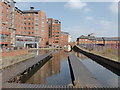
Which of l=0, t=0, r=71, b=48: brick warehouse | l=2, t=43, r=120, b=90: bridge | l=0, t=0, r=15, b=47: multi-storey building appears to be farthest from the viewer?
l=0, t=0, r=71, b=48: brick warehouse

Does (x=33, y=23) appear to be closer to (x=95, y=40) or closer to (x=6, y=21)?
(x=6, y=21)

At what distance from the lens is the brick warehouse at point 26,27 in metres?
51.4

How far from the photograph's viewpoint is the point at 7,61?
2277 cm

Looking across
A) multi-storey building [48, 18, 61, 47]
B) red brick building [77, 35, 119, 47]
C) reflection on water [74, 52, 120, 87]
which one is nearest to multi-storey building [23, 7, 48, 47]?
multi-storey building [48, 18, 61, 47]

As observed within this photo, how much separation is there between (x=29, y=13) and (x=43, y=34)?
655 inches

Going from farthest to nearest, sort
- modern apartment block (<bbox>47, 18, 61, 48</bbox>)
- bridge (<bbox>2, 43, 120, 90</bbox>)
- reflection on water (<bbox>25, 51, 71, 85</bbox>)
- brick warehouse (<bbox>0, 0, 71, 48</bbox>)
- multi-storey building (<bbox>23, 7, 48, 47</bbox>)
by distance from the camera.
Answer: modern apartment block (<bbox>47, 18, 61, 48</bbox>), multi-storey building (<bbox>23, 7, 48, 47</bbox>), brick warehouse (<bbox>0, 0, 71, 48</bbox>), reflection on water (<bbox>25, 51, 71, 85</bbox>), bridge (<bbox>2, 43, 120, 90</bbox>)

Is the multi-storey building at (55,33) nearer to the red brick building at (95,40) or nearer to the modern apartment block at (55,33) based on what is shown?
the modern apartment block at (55,33)

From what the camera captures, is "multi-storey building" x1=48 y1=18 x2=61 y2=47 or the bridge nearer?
the bridge

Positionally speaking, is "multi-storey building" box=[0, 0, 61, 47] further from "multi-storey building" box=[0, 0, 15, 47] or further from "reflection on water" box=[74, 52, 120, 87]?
"reflection on water" box=[74, 52, 120, 87]

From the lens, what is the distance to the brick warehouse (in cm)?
5144

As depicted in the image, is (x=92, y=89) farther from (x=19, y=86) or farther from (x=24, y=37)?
(x=24, y=37)

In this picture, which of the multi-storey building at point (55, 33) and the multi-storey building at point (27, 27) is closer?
the multi-storey building at point (27, 27)

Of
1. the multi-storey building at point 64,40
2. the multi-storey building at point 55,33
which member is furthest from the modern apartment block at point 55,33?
the multi-storey building at point 64,40

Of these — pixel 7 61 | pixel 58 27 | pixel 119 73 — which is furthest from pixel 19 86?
pixel 58 27
